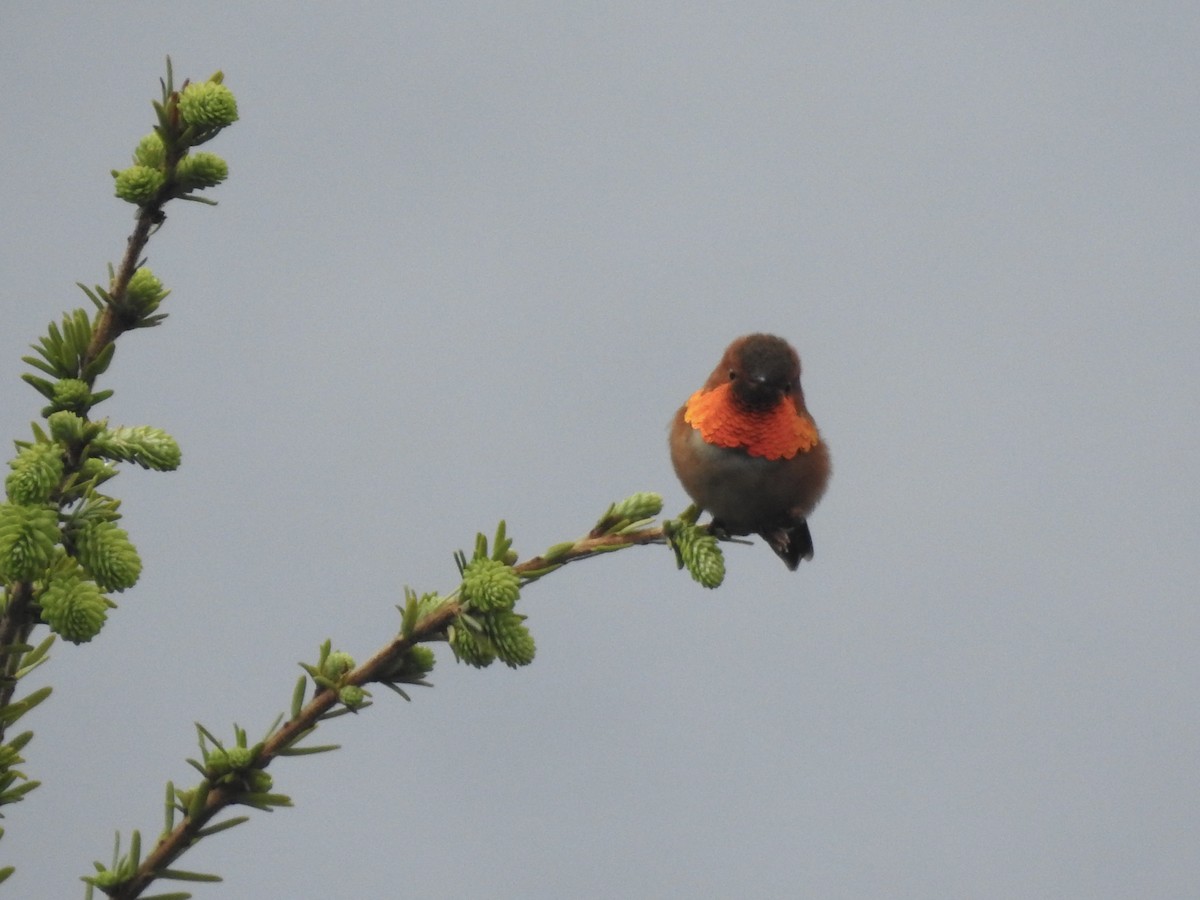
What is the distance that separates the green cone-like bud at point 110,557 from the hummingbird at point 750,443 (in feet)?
5.09

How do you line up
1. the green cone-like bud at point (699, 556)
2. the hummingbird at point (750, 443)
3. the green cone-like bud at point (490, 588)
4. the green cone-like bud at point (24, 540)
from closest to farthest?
1. the green cone-like bud at point (24, 540)
2. the green cone-like bud at point (490, 588)
3. the green cone-like bud at point (699, 556)
4. the hummingbird at point (750, 443)

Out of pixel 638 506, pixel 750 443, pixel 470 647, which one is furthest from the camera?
pixel 750 443

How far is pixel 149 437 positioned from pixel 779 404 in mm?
1669

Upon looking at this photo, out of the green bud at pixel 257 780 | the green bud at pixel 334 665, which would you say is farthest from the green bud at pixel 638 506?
the green bud at pixel 257 780

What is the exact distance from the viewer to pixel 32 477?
3.86 ft

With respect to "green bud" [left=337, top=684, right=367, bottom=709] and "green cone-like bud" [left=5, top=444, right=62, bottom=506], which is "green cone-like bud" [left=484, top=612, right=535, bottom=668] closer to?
"green bud" [left=337, top=684, right=367, bottom=709]

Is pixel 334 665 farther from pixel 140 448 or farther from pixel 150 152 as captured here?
pixel 150 152

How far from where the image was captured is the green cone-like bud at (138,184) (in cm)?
126

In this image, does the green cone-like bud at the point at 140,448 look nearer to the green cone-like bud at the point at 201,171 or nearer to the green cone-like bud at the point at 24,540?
the green cone-like bud at the point at 24,540

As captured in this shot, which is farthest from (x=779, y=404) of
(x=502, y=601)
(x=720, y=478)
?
(x=502, y=601)

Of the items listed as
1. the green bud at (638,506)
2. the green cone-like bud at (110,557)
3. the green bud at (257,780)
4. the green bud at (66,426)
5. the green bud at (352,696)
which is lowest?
the green bud at (257,780)

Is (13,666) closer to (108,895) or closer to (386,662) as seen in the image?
A: (108,895)

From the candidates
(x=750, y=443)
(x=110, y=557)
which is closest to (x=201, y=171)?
(x=110, y=557)

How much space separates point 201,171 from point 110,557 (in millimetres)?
394
